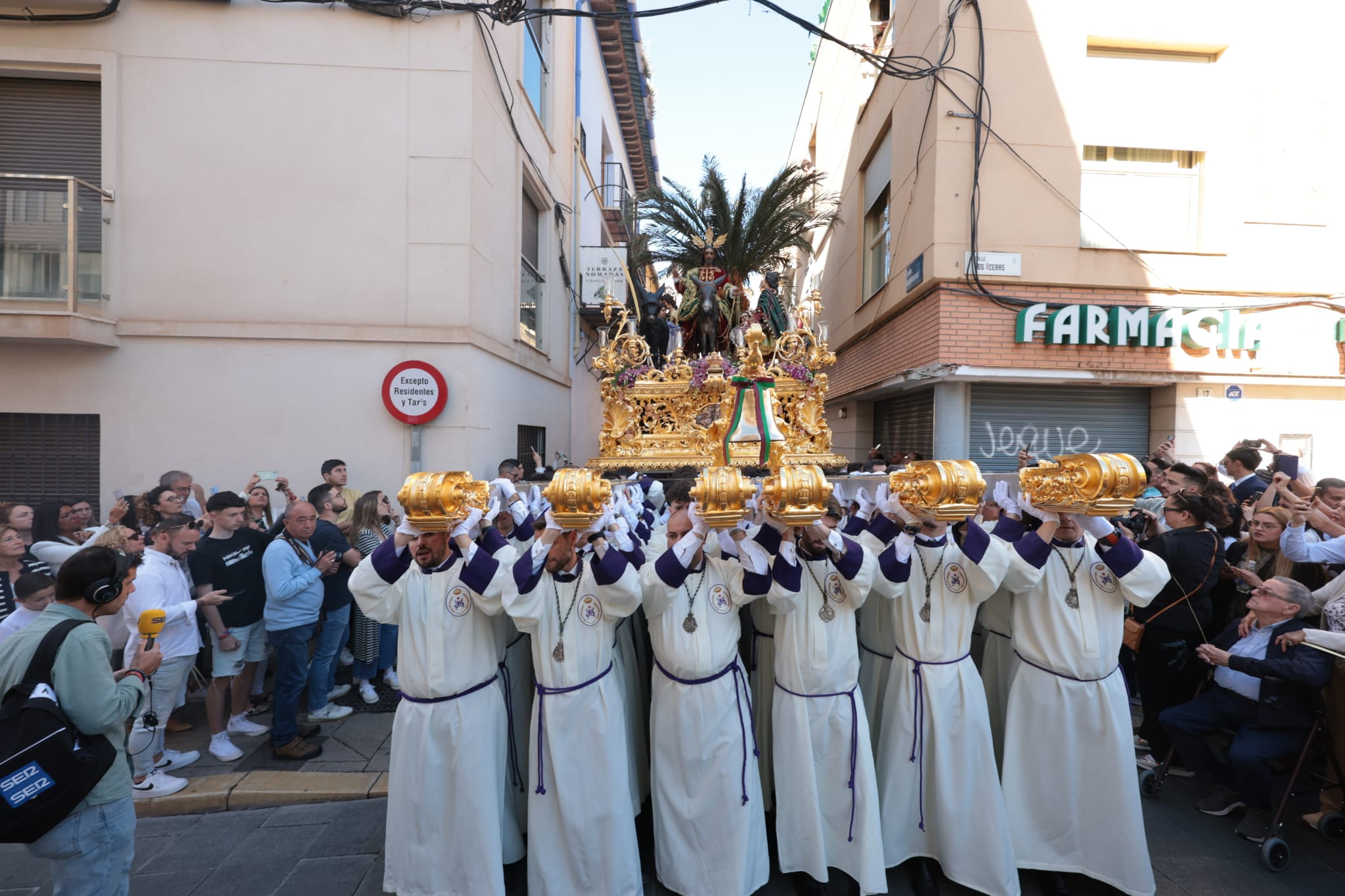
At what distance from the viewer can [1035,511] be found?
328 cm

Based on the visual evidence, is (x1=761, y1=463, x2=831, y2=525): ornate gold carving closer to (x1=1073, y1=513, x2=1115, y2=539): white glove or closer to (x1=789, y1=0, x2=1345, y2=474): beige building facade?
(x1=1073, y1=513, x2=1115, y2=539): white glove

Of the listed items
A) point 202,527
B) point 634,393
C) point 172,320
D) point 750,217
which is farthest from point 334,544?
point 750,217

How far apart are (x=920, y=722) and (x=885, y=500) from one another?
1.13 m

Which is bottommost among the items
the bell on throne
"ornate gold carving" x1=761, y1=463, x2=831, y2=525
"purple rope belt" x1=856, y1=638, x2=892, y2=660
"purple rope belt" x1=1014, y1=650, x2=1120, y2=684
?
"purple rope belt" x1=856, y1=638, x2=892, y2=660

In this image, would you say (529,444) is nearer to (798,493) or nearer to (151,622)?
(151,622)

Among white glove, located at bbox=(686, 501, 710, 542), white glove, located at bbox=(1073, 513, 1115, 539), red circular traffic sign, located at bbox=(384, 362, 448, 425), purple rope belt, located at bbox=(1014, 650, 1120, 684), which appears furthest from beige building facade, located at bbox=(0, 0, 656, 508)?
white glove, located at bbox=(1073, 513, 1115, 539)

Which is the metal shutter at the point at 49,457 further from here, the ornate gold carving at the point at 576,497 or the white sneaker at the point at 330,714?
the ornate gold carving at the point at 576,497

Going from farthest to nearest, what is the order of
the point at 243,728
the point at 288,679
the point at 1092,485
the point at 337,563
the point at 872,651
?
the point at 337,563
the point at 243,728
the point at 288,679
the point at 872,651
the point at 1092,485

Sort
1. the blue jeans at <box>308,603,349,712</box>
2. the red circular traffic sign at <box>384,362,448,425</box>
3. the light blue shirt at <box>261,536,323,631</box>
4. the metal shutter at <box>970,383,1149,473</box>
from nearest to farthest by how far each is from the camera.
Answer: the light blue shirt at <box>261,536,323,631</box>
the blue jeans at <box>308,603,349,712</box>
the red circular traffic sign at <box>384,362,448,425</box>
the metal shutter at <box>970,383,1149,473</box>

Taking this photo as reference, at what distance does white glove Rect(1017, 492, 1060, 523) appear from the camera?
3180 mm

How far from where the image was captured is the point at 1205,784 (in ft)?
13.8

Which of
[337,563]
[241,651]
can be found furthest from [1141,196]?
[241,651]

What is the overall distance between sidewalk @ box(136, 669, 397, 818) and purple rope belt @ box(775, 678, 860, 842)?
9.22 feet

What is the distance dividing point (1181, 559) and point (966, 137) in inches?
236
